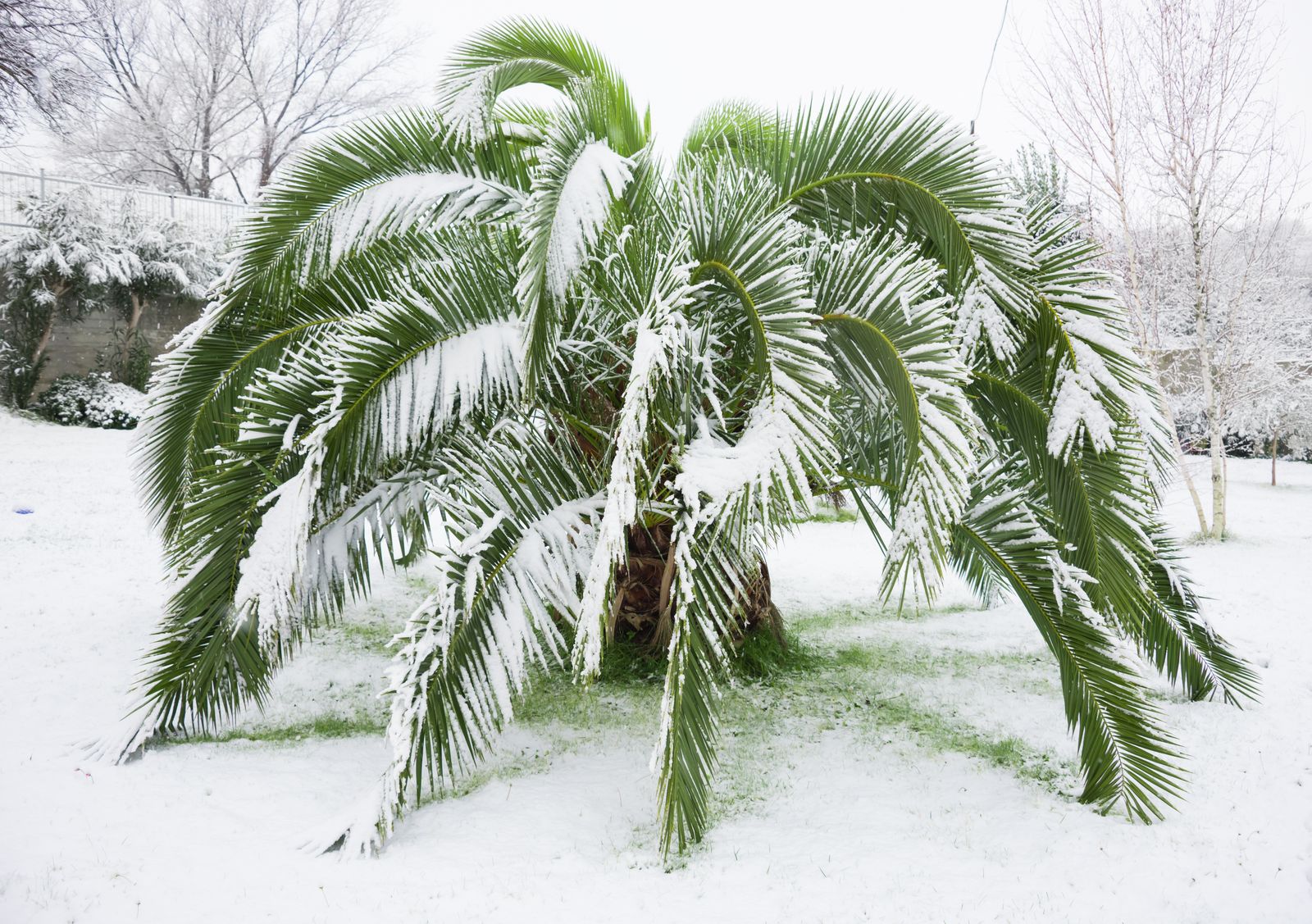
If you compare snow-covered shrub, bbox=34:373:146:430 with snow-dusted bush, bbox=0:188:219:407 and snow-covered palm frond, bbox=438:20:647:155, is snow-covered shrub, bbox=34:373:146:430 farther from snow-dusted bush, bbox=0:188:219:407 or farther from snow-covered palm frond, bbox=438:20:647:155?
snow-covered palm frond, bbox=438:20:647:155

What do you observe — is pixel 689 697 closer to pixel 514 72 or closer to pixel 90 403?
pixel 514 72

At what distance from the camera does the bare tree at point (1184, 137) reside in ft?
30.6

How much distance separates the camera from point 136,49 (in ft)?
62.7

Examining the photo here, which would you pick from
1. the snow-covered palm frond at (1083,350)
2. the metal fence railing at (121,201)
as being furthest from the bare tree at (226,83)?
the snow-covered palm frond at (1083,350)

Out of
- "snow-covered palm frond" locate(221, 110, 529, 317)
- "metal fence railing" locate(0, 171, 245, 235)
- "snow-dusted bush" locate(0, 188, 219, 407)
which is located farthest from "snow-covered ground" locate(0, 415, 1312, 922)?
"metal fence railing" locate(0, 171, 245, 235)

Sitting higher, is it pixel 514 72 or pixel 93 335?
pixel 514 72

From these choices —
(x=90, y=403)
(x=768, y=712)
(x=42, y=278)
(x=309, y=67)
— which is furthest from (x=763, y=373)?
(x=309, y=67)

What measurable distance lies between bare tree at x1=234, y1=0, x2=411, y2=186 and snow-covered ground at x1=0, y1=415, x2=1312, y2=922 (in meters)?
19.0

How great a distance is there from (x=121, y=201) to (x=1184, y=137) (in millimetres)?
15880

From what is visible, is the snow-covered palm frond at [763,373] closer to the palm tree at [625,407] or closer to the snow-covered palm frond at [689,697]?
the palm tree at [625,407]

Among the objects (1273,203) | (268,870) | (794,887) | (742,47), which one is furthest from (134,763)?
(1273,203)

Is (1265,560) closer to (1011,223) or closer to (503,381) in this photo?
(1011,223)

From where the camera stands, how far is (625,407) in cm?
260

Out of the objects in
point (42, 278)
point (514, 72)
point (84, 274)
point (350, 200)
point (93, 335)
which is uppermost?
point (84, 274)
